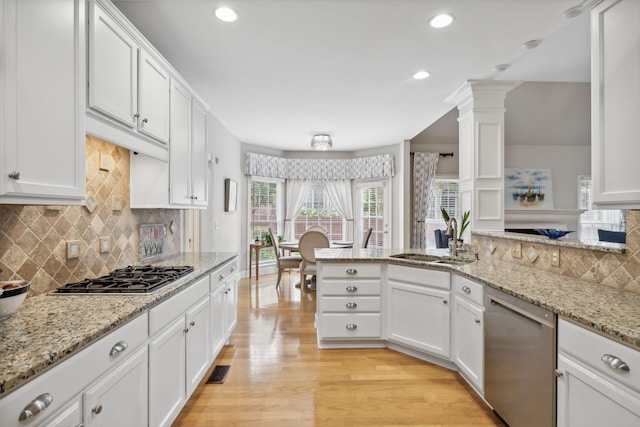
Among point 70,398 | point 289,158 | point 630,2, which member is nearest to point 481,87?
point 630,2

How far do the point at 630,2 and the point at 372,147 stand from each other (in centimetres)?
497

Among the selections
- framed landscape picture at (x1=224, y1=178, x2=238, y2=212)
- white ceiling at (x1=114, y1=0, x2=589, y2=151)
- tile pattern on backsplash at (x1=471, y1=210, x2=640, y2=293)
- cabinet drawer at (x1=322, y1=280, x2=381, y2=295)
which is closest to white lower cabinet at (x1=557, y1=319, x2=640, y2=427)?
tile pattern on backsplash at (x1=471, y1=210, x2=640, y2=293)

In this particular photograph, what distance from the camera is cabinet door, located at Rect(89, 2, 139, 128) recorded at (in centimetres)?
142

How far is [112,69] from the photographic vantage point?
1574 millimetres

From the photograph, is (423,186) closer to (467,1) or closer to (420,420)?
(467,1)

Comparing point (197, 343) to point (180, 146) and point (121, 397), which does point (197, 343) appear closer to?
point (121, 397)

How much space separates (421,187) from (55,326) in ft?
18.2

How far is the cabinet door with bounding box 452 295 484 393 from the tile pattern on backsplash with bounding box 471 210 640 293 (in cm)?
61

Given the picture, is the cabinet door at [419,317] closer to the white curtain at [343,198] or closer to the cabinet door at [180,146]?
the cabinet door at [180,146]

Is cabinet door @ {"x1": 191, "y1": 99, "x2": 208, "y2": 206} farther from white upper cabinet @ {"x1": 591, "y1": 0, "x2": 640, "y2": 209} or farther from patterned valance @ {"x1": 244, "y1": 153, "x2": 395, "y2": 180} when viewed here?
patterned valance @ {"x1": 244, "y1": 153, "x2": 395, "y2": 180}

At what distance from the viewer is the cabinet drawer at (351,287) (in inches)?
112

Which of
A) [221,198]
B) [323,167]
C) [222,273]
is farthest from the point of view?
[323,167]

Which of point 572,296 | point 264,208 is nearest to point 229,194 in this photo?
point 264,208

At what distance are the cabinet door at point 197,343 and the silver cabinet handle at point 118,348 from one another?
616mm
